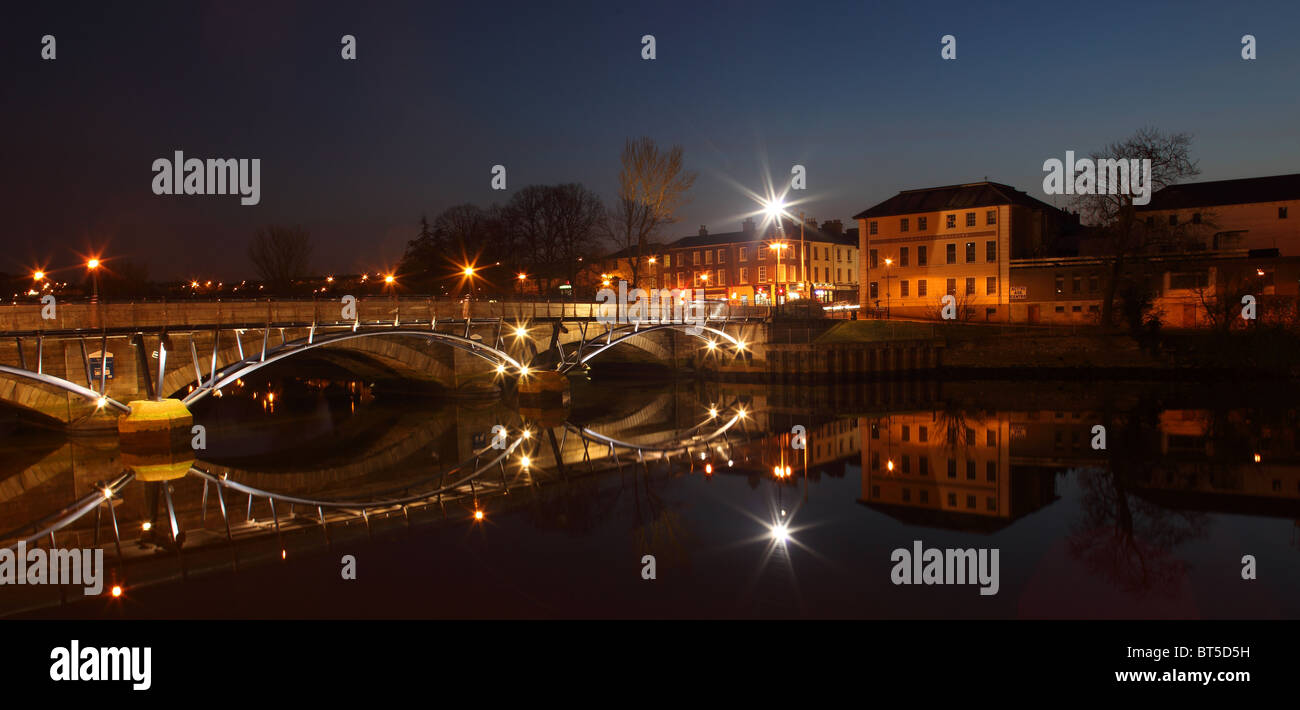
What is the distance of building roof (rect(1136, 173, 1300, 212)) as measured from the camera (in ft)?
191

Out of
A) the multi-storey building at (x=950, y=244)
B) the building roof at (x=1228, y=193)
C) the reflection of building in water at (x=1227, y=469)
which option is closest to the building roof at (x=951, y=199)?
the multi-storey building at (x=950, y=244)

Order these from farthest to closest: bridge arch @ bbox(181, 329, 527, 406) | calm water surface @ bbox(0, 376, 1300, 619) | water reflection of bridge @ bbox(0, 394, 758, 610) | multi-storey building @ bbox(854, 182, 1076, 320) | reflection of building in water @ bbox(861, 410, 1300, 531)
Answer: multi-storey building @ bbox(854, 182, 1076, 320)
bridge arch @ bbox(181, 329, 527, 406)
reflection of building in water @ bbox(861, 410, 1300, 531)
water reflection of bridge @ bbox(0, 394, 758, 610)
calm water surface @ bbox(0, 376, 1300, 619)

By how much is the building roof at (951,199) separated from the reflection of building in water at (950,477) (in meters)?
36.0

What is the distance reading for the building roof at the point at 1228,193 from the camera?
5819 cm

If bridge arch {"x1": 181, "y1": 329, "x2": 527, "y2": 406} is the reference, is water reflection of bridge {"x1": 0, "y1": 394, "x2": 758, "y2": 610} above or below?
below

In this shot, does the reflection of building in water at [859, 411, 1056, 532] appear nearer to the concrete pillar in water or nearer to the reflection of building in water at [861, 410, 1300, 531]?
the reflection of building in water at [861, 410, 1300, 531]

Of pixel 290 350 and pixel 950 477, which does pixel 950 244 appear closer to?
pixel 950 477

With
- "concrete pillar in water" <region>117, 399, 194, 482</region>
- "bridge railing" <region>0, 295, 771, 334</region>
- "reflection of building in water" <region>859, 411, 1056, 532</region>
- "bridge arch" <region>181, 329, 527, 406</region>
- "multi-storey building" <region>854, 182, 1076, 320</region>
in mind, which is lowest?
"reflection of building in water" <region>859, 411, 1056, 532</region>

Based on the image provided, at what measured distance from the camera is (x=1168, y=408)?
1394 inches

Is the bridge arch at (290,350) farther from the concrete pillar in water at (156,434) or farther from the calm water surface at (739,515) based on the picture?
the calm water surface at (739,515)

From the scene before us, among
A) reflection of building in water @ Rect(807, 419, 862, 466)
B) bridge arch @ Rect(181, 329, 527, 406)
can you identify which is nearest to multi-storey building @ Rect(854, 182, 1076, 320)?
reflection of building in water @ Rect(807, 419, 862, 466)

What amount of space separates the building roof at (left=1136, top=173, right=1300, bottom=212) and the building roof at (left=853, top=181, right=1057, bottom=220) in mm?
9305
